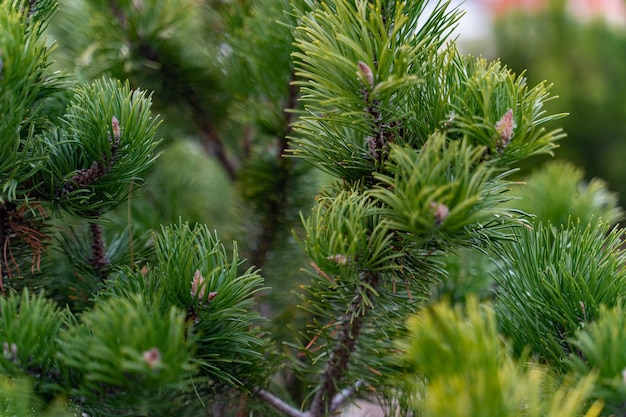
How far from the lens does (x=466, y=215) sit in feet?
0.95

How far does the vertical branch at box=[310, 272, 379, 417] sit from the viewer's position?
1.14 feet

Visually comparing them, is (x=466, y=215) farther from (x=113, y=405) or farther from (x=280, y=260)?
(x=280, y=260)

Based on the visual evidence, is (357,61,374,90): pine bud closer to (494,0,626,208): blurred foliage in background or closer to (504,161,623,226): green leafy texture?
(504,161,623,226): green leafy texture

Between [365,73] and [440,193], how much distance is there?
0.26 ft

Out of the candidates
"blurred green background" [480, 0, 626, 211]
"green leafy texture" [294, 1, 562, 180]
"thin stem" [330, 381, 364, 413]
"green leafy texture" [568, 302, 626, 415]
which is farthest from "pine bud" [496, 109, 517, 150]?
"blurred green background" [480, 0, 626, 211]

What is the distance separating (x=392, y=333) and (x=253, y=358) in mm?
100

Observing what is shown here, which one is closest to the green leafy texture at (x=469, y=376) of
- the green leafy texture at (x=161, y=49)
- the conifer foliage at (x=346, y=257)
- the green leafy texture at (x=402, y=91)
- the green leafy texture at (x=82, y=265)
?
the conifer foliage at (x=346, y=257)

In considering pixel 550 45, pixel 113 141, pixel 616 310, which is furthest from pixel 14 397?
pixel 550 45

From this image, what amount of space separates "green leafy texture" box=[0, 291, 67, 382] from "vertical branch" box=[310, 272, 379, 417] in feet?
0.54

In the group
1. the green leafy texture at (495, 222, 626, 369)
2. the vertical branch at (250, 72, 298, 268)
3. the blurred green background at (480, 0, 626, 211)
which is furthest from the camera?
the blurred green background at (480, 0, 626, 211)

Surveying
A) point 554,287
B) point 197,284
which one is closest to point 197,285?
point 197,284

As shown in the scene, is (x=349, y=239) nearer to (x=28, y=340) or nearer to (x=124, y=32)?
(x=28, y=340)

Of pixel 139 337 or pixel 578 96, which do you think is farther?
pixel 578 96

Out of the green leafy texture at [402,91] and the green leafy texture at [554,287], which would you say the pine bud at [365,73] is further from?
the green leafy texture at [554,287]
